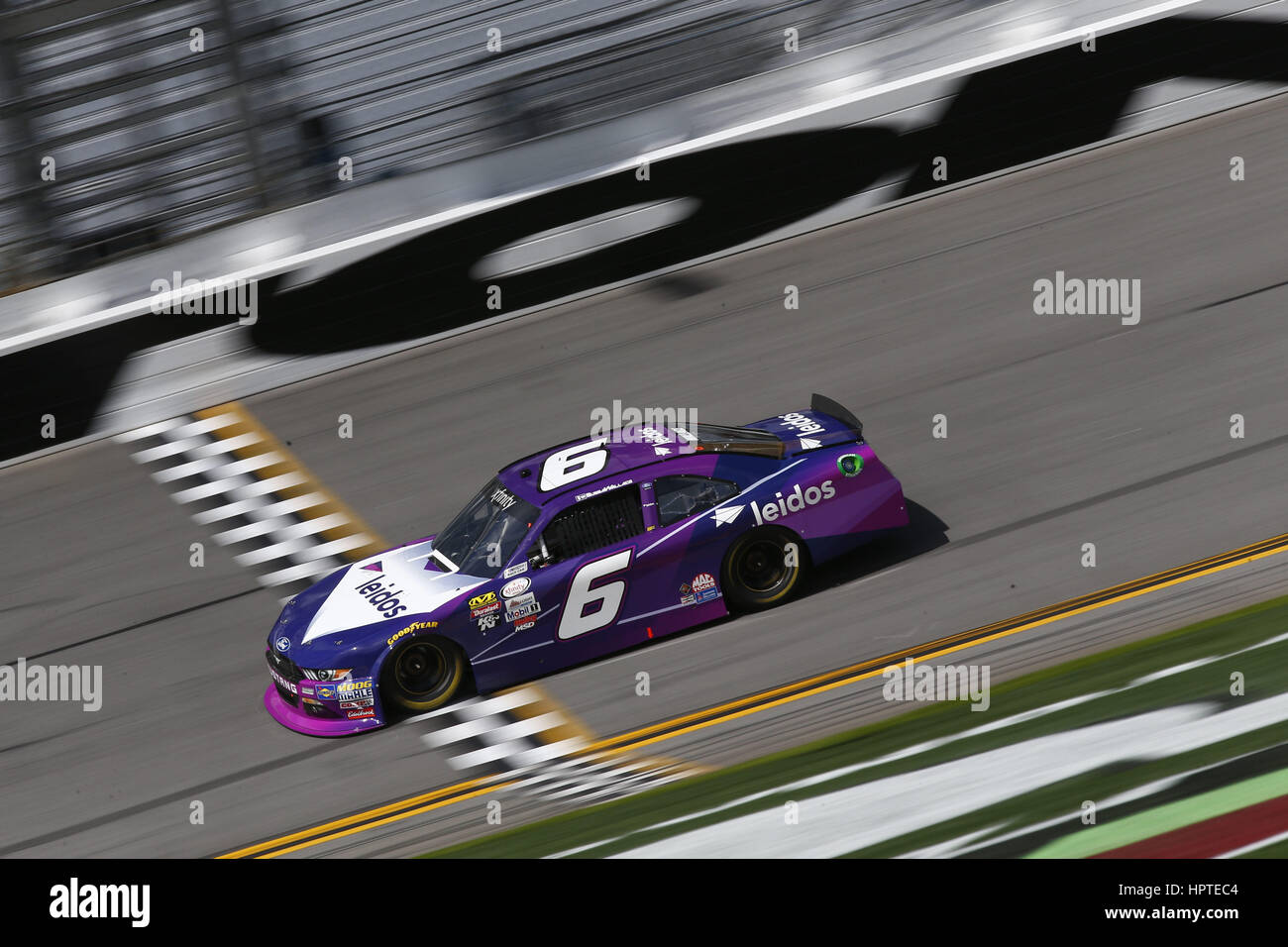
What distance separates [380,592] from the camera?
9234 millimetres

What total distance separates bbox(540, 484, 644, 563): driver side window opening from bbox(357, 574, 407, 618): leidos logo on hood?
99cm

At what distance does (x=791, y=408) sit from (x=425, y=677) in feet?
15.4

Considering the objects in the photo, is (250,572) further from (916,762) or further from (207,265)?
(916,762)

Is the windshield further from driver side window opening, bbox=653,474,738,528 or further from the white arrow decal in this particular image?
the white arrow decal

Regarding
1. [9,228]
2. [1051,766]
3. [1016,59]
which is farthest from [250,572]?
[1016,59]

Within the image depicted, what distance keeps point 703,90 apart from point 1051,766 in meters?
9.78

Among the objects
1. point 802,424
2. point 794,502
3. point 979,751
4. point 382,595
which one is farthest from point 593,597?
point 979,751

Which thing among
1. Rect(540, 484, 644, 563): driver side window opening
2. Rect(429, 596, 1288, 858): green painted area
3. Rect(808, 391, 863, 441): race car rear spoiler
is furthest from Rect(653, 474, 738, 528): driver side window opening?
Rect(429, 596, 1288, 858): green painted area

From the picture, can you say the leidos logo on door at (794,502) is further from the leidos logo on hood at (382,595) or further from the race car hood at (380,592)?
the leidos logo on hood at (382,595)

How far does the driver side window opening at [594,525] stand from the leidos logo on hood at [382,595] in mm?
989

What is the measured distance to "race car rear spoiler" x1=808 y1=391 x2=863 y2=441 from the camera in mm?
10102

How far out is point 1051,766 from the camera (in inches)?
287

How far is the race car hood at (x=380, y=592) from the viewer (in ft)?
29.5

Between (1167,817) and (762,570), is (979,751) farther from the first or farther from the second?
(762,570)
